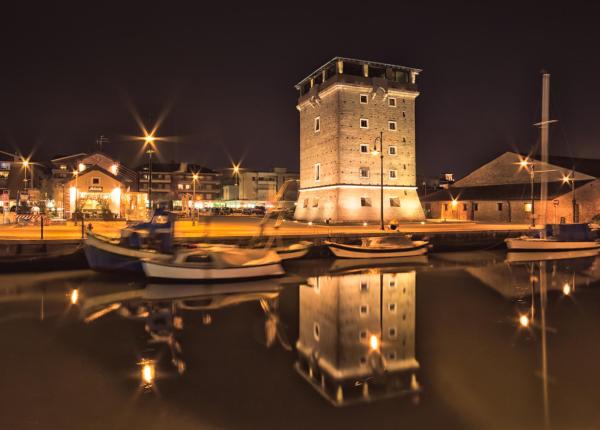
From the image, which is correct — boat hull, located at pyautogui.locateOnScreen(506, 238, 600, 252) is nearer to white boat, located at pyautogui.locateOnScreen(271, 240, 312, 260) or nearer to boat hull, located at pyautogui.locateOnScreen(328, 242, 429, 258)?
boat hull, located at pyautogui.locateOnScreen(328, 242, 429, 258)

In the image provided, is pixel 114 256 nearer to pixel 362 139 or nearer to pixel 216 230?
pixel 216 230

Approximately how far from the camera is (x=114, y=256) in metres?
22.5

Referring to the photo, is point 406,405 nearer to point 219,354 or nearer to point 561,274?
point 219,354

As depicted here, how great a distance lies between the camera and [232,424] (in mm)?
7438

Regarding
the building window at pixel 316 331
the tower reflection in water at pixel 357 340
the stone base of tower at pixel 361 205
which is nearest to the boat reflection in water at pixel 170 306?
the building window at pixel 316 331

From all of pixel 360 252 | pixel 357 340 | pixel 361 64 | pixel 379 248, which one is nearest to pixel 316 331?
pixel 357 340

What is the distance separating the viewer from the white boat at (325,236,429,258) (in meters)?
29.3

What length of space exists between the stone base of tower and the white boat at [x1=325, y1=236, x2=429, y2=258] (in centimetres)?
1648

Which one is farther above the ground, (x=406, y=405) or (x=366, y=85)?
(x=366, y=85)

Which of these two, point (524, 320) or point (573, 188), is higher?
point (573, 188)

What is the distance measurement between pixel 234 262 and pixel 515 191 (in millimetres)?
46182

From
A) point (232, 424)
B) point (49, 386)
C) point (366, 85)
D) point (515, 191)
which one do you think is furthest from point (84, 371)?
point (515, 191)

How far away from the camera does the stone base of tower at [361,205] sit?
47.1 metres

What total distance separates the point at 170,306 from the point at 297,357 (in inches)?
277
